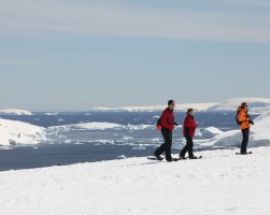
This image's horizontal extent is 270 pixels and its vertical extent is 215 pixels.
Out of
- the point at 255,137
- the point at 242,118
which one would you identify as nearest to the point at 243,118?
the point at 242,118

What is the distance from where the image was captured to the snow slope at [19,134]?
9325cm

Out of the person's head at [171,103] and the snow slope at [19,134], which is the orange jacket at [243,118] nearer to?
the person's head at [171,103]

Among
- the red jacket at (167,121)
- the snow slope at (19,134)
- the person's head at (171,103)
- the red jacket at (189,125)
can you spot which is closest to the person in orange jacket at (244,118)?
the red jacket at (189,125)

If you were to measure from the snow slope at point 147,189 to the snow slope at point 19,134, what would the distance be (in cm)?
7915

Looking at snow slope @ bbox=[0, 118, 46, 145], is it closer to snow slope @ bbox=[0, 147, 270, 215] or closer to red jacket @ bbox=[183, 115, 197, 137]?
red jacket @ bbox=[183, 115, 197, 137]

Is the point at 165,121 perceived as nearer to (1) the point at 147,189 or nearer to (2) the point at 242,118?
(2) the point at 242,118

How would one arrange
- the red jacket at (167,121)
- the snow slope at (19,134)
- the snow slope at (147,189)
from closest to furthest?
the snow slope at (147,189), the red jacket at (167,121), the snow slope at (19,134)

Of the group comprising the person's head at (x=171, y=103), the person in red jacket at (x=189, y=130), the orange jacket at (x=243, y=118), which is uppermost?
the person's head at (x=171, y=103)

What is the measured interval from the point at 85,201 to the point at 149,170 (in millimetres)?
3712

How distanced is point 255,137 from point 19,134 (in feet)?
166

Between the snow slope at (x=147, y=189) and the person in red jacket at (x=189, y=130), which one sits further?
the person in red jacket at (x=189, y=130)

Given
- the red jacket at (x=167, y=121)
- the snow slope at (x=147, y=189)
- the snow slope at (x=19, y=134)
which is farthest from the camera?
the snow slope at (x=19, y=134)

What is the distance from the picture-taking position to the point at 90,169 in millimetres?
15312

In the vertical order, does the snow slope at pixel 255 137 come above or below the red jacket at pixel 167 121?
below
